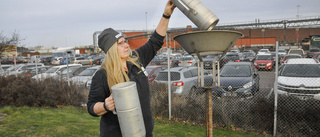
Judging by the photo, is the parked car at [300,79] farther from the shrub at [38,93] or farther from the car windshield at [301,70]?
the shrub at [38,93]

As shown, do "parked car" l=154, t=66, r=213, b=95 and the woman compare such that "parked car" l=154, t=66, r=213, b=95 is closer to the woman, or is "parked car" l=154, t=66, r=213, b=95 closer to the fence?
the fence

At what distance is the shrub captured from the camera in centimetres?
755

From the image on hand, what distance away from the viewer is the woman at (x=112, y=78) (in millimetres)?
1885

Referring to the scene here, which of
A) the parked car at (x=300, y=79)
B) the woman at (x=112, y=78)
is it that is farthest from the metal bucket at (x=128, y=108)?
the parked car at (x=300, y=79)


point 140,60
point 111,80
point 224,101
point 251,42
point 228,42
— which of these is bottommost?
point 224,101

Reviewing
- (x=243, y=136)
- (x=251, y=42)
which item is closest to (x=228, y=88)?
(x=243, y=136)

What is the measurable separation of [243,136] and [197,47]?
12.3 ft

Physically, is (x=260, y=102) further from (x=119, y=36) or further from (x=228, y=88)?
(x=119, y=36)

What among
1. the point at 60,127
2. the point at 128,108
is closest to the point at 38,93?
the point at 60,127

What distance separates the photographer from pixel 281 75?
8.26 m

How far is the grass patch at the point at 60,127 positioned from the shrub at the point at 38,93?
0.90 metres

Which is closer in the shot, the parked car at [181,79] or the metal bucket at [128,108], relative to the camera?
the metal bucket at [128,108]

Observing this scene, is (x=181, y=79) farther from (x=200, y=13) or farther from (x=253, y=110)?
(x=200, y=13)

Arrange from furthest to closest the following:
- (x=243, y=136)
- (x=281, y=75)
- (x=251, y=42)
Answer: (x=251, y=42) < (x=281, y=75) < (x=243, y=136)
